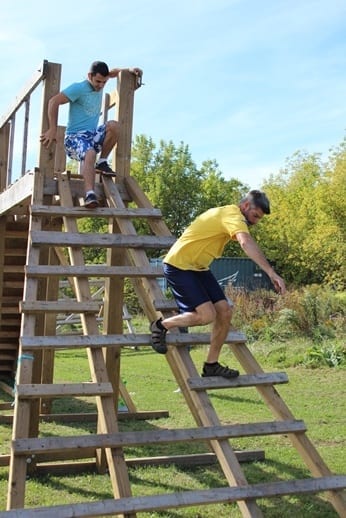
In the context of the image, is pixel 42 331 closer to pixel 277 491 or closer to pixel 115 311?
pixel 115 311

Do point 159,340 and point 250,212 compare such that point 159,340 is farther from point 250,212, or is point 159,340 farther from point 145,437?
point 250,212

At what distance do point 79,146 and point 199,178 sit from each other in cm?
3488

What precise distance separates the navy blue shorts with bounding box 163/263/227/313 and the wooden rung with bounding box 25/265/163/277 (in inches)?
15.6

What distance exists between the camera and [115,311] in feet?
22.4

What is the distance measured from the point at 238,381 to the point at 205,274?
882 mm

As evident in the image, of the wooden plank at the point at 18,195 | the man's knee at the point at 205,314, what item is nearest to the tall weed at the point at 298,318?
the wooden plank at the point at 18,195

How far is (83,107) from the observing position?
22.0 ft

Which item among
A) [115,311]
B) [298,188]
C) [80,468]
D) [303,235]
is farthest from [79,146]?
[298,188]

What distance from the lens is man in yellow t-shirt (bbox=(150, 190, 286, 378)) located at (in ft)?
16.7

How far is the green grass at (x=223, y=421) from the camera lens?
5.70m

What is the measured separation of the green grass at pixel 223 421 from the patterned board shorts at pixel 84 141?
321 centimetres

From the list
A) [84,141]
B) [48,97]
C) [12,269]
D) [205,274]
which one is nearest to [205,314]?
[205,274]

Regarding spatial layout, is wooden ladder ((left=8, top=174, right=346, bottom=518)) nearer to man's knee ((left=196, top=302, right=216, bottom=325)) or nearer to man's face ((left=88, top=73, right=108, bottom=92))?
man's knee ((left=196, top=302, right=216, bottom=325))

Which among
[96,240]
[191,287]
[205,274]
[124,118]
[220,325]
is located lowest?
[220,325]
